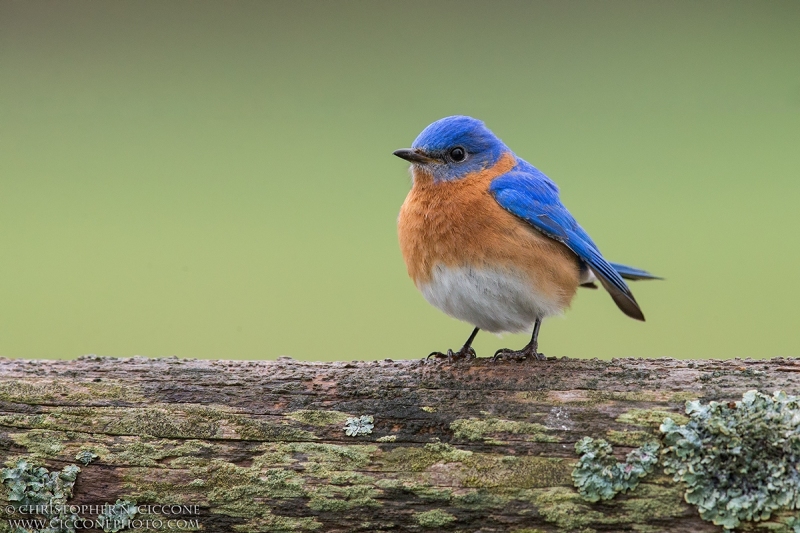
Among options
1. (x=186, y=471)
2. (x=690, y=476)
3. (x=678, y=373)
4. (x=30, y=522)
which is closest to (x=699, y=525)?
(x=690, y=476)

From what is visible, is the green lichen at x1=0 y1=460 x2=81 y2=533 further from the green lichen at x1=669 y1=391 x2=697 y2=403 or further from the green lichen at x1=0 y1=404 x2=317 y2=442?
the green lichen at x1=669 y1=391 x2=697 y2=403

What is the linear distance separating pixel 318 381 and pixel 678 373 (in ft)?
4.60

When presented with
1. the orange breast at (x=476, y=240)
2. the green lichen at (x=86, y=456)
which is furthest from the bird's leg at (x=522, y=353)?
the green lichen at (x=86, y=456)

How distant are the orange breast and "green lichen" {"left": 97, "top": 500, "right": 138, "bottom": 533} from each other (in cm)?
196

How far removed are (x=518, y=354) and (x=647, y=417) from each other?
106 cm

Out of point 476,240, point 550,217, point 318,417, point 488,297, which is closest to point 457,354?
point 488,297

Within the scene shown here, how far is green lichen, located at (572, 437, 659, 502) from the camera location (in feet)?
8.73

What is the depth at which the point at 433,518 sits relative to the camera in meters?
2.78

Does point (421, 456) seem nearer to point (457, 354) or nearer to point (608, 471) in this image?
point (608, 471)

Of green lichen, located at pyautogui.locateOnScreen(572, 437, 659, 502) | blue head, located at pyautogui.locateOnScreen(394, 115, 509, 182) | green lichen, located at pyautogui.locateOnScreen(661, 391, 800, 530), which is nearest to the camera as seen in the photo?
green lichen, located at pyautogui.locateOnScreen(661, 391, 800, 530)

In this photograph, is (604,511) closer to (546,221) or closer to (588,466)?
(588,466)

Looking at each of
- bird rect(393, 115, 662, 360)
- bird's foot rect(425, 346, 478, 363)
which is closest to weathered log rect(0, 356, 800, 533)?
bird's foot rect(425, 346, 478, 363)

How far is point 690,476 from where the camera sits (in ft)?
8.64

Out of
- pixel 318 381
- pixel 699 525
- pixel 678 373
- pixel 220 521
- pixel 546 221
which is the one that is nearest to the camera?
pixel 699 525
